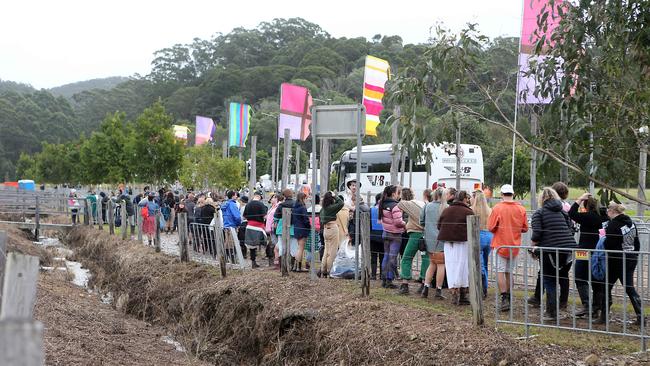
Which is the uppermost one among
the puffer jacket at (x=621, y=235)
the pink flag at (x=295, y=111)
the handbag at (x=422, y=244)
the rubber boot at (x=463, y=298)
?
the pink flag at (x=295, y=111)

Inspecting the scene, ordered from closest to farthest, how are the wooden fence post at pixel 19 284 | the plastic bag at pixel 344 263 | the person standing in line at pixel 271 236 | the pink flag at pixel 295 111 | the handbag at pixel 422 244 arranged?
the wooden fence post at pixel 19 284 → the handbag at pixel 422 244 → the plastic bag at pixel 344 263 → the person standing in line at pixel 271 236 → the pink flag at pixel 295 111

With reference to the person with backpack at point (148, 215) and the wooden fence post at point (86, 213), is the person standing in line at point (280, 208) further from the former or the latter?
the wooden fence post at point (86, 213)

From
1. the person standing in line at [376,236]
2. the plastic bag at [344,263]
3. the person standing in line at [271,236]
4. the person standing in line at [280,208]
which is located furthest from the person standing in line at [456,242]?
Result: the person standing in line at [271,236]

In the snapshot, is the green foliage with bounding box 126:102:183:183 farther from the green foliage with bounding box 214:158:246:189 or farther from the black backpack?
the black backpack

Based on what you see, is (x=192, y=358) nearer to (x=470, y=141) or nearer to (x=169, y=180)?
(x=169, y=180)

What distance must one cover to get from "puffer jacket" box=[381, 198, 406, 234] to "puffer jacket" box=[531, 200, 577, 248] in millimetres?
2821


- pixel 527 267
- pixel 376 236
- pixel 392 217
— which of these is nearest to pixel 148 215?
pixel 376 236

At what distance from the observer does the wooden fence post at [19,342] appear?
222 centimetres

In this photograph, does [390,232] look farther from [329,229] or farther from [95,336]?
[95,336]

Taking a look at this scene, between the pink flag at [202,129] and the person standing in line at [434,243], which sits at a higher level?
the pink flag at [202,129]

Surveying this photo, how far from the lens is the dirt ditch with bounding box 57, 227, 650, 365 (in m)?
7.47

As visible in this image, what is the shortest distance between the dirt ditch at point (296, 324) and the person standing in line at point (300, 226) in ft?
4.88

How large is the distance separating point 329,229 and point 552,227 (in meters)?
4.63

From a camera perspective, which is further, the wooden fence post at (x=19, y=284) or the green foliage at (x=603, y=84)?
the green foliage at (x=603, y=84)
